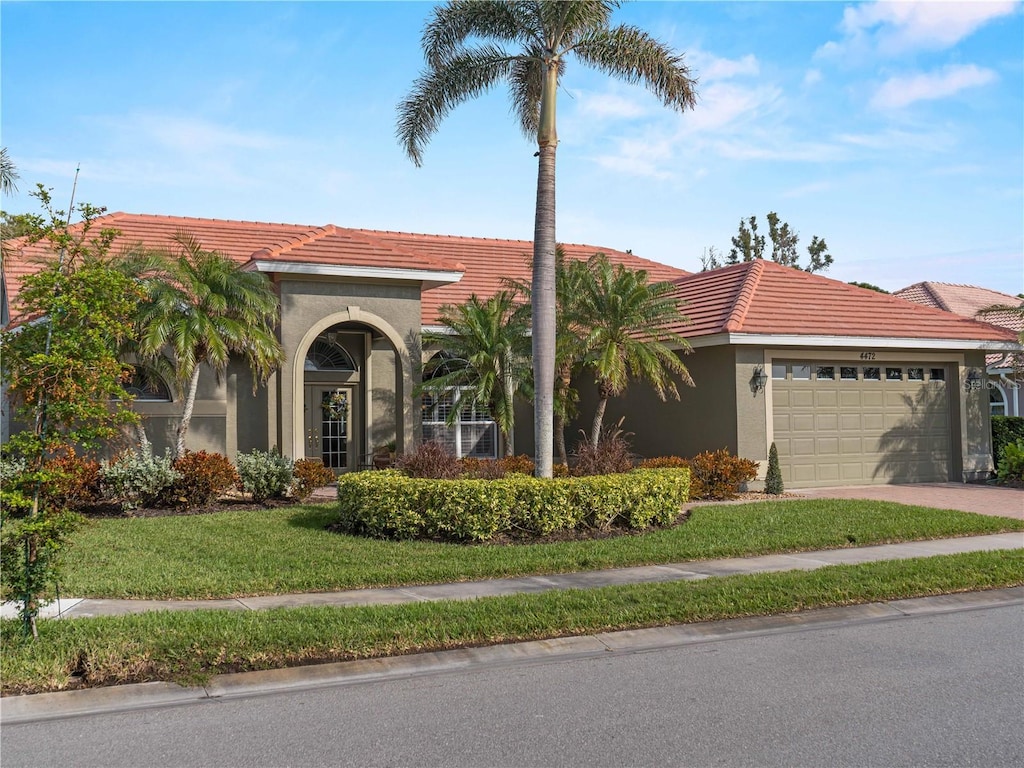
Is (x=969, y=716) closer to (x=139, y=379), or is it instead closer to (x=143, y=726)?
(x=143, y=726)

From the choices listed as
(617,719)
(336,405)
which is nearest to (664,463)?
(336,405)

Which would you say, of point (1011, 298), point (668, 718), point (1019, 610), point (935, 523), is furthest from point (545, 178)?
point (1011, 298)

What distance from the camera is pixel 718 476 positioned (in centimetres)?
1625

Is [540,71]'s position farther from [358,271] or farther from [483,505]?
[483,505]

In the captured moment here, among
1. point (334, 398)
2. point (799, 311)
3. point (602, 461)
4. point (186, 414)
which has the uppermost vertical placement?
point (799, 311)

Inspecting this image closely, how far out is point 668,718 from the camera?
215 inches

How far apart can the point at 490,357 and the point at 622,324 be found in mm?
2472

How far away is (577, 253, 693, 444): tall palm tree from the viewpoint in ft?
52.5

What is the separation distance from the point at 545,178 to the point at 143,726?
985 centimetres

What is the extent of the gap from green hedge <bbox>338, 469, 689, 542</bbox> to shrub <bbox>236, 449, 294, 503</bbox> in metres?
2.44

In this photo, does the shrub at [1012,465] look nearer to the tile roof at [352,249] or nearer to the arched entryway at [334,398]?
the tile roof at [352,249]

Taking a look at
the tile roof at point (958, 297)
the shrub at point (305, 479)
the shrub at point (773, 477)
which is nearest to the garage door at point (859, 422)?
the shrub at point (773, 477)

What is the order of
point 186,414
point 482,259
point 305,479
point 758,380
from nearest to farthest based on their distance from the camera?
point 305,479 → point 186,414 → point 758,380 → point 482,259

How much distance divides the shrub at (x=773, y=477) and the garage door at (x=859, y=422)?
748mm
